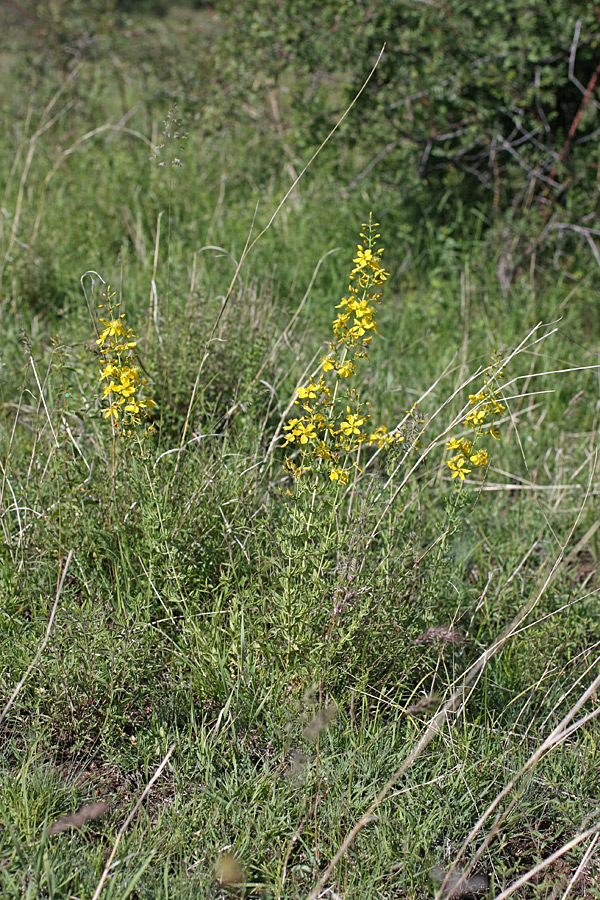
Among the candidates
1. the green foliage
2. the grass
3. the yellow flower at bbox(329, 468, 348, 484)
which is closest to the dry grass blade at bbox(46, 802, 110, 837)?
the grass

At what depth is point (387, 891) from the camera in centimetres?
175

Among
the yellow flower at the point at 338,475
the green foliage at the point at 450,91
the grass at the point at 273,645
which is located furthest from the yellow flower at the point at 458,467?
the green foliage at the point at 450,91

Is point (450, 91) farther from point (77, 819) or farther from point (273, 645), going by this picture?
point (77, 819)

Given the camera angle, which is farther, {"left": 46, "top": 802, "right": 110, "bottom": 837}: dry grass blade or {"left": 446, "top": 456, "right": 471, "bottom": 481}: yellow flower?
{"left": 446, "top": 456, "right": 471, "bottom": 481}: yellow flower

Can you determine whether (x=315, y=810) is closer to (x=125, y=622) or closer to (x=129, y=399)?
(x=125, y=622)

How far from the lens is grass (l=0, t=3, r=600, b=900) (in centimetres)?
177

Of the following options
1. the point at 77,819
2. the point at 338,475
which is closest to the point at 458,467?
the point at 338,475

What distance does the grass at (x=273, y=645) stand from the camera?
177 cm

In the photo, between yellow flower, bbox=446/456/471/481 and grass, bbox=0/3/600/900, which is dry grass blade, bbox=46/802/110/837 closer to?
grass, bbox=0/3/600/900

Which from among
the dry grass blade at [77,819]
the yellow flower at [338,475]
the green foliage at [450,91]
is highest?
the green foliage at [450,91]

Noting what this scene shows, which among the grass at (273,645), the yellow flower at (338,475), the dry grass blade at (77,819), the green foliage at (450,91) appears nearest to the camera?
the dry grass blade at (77,819)

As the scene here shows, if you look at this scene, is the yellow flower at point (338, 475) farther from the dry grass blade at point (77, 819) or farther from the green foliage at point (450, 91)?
the green foliage at point (450, 91)

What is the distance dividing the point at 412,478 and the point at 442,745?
90 centimetres

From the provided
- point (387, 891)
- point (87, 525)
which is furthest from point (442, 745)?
point (87, 525)
